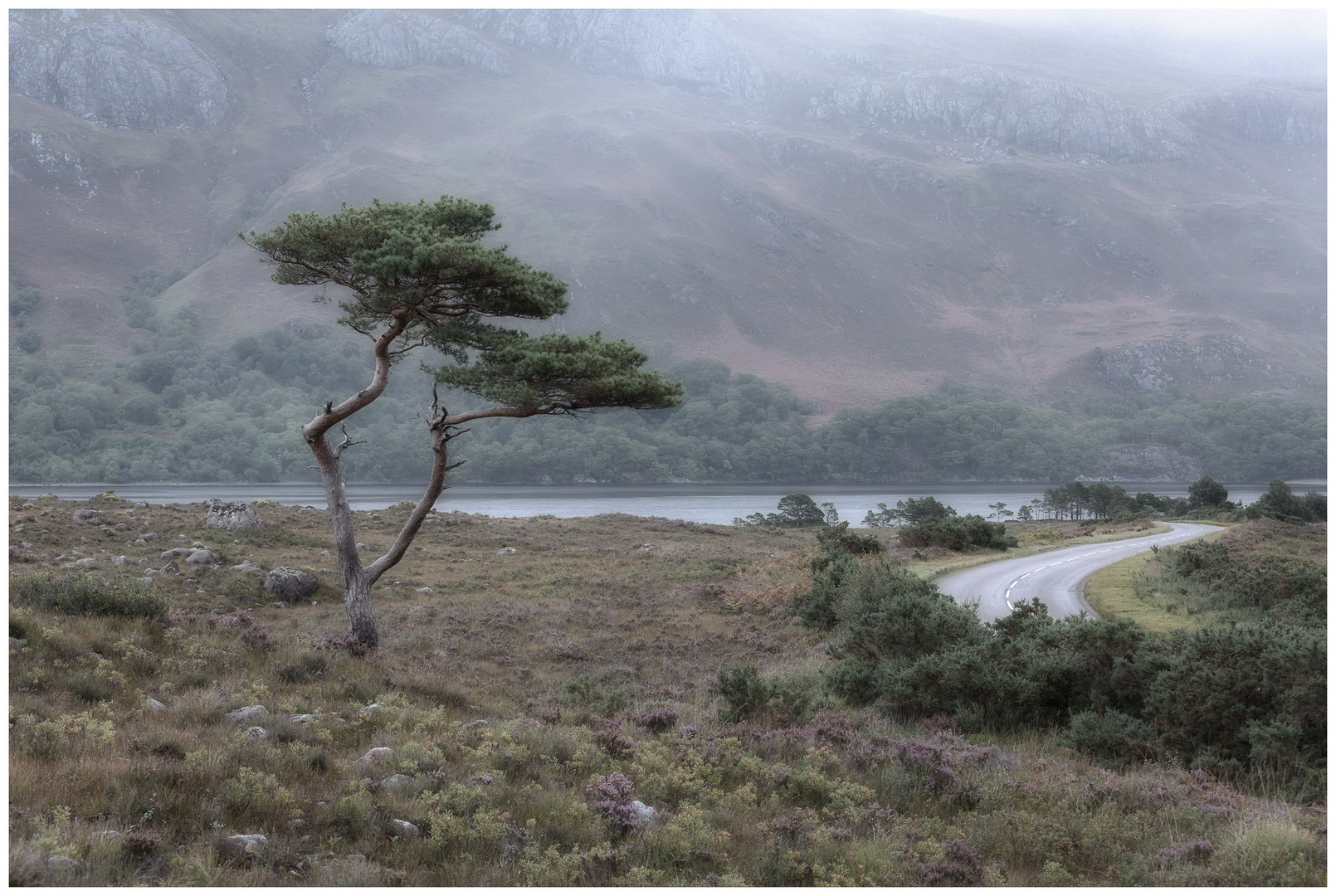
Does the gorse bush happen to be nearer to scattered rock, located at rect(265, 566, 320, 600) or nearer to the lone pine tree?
the lone pine tree

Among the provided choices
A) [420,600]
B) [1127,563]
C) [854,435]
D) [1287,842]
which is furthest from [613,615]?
[854,435]

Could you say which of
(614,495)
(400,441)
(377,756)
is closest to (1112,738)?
(377,756)

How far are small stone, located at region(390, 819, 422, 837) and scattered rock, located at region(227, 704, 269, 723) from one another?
318 centimetres

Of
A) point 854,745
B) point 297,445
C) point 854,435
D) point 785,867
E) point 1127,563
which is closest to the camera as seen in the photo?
point 785,867

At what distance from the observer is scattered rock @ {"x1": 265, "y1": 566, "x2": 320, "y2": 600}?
75.6 feet

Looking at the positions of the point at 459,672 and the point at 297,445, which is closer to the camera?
the point at 459,672

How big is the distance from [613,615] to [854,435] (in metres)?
180

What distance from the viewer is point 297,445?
152m

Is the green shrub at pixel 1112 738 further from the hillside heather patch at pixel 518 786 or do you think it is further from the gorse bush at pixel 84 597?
the gorse bush at pixel 84 597

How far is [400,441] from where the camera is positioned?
162375mm

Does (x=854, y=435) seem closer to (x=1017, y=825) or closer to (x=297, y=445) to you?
(x=297, y=445)

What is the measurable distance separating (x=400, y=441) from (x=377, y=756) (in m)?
163

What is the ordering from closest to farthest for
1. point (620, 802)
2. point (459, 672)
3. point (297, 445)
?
point (620, 802)
point (459, 672)
point (297, 445)

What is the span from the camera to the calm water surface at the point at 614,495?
104 meters
